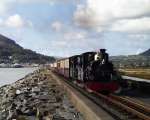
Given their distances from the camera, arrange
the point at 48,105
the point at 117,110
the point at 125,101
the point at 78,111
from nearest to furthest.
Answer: the point at 117,110, the point at 78,111, the point at 125,101, the point at 48,105

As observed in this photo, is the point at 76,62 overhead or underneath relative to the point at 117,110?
overhead

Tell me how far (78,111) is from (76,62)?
16.9 meters

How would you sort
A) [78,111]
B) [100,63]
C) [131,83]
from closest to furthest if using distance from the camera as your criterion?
[78,111], [100,63], [131,83]

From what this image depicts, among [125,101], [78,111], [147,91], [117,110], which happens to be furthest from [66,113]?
[147,91]

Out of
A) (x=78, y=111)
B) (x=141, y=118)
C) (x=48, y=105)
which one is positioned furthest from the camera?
(x=48, y=105)

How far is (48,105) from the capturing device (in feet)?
93.8

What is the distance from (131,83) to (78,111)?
17.2 m

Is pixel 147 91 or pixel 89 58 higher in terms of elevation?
pixel 89 58

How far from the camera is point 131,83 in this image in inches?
1587

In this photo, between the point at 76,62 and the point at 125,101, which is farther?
the point at 76,62

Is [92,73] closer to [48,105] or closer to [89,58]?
[89,58]

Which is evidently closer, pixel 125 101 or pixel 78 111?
pixel 78 111

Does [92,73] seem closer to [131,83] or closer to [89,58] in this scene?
[89,58]

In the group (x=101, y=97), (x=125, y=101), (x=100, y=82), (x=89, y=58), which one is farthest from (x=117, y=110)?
(x=89, y=58)
